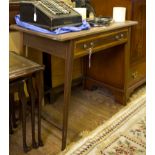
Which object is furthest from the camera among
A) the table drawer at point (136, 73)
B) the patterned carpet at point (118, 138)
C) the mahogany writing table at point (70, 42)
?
the table drawer at point (136, 73)

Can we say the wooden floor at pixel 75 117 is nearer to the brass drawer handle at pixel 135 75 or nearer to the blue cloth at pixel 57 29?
the brass drawer handle at pixel 135 75

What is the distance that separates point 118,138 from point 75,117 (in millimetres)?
454

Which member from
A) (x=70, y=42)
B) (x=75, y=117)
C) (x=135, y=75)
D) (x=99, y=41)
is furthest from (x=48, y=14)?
(x=135, y=75)

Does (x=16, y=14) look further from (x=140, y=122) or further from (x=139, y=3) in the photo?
(x=140, y=122)

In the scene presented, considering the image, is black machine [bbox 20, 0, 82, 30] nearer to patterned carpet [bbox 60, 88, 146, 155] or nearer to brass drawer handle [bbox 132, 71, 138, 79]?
patterned carpet [bbox 60, 88, 146, 155]

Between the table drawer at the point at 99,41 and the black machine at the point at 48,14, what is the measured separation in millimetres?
156

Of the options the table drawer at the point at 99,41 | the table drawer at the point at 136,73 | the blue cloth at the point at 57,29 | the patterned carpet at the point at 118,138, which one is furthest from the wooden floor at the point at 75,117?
the blue cloth at the point at 57,29

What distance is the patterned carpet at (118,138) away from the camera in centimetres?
168

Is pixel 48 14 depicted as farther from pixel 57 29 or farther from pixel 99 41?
pixel 99 41

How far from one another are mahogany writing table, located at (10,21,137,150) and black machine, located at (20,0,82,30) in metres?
0.08

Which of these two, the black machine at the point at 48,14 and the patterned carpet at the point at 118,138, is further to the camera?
the patterned carpet at the point at 118,138

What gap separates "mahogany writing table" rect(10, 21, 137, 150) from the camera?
1494 mm

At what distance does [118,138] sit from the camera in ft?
5.98
